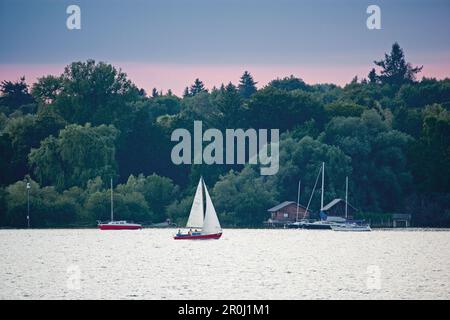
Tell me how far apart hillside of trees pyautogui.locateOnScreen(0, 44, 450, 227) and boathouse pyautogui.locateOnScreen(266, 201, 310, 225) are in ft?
3.13

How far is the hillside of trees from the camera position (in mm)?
134625

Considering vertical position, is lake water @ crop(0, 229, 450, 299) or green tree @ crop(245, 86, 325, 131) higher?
green tree @ crop(245, 86, 325, 131)

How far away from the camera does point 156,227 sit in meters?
139

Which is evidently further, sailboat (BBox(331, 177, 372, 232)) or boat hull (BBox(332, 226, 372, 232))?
sailboat (BBox(331, 177, 372, 232))

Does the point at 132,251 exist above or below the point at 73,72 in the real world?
below

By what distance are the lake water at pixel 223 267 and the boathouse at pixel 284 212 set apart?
1295 cm

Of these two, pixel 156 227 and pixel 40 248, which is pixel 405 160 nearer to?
pixel 156 227

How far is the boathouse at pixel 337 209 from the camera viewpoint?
13788 cm

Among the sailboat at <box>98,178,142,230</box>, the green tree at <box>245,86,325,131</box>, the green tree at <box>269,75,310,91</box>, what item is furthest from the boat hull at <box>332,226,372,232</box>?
the green tree at <box>269,75,310,91</box>

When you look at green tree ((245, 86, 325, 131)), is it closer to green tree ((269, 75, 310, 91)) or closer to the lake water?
the lake water

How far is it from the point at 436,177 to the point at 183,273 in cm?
7044

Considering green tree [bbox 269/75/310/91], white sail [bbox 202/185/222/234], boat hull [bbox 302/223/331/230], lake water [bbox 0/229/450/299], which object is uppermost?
green tree [bbox 269/75/310/91]
